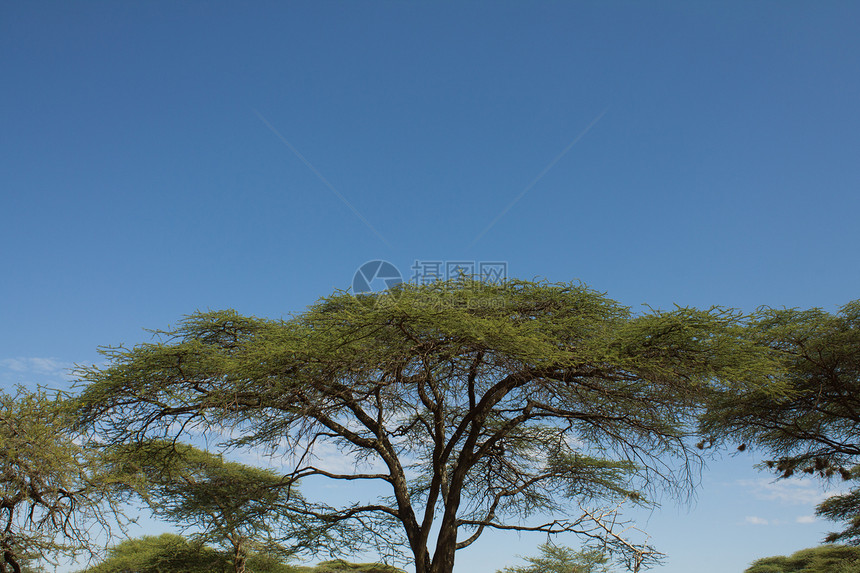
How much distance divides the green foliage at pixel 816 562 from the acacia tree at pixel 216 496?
14447 millimetres

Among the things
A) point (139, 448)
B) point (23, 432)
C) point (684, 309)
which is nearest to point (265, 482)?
point (139, 448)

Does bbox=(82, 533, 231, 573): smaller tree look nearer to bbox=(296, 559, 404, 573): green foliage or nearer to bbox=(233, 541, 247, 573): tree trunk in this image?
bbox=(233, 541, 247, 573): tree trunk

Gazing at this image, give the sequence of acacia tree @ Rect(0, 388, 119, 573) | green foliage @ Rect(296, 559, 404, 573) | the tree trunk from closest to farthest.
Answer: acacia tree @ Rect(0, 388, 119, 573), the tree trunk, green foliage @ Rect(296, 559, 404, 573)

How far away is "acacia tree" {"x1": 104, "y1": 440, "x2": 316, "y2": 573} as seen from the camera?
12.9 m

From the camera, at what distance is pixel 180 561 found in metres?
16.7

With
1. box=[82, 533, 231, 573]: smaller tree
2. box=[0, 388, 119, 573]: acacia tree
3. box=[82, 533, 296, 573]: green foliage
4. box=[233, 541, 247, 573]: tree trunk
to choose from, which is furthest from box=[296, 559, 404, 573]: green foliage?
box=[0, 388, 119, 573]: acacia tree

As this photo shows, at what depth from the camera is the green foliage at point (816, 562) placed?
17.1m

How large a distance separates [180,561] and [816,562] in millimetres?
19371

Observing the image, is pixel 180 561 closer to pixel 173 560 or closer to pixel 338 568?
pixel 173 560

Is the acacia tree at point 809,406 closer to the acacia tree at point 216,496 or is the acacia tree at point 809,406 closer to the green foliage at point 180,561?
the acacia tree at point 216,496

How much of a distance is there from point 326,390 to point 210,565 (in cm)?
916

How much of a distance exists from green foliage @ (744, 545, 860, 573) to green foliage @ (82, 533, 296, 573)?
52.8 ft

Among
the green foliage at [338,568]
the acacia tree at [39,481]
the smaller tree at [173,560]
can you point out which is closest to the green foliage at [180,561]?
the smaller tree at [173,560]

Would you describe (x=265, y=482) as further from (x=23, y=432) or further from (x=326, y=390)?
(x=23, y=432)
